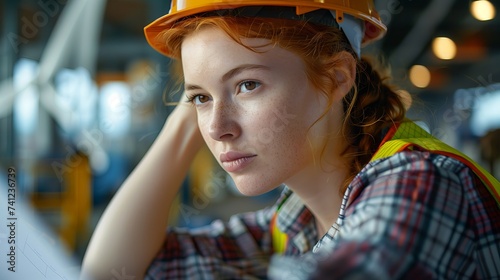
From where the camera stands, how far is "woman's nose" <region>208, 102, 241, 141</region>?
0.69m

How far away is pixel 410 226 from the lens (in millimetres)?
475

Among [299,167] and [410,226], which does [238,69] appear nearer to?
[299,167]

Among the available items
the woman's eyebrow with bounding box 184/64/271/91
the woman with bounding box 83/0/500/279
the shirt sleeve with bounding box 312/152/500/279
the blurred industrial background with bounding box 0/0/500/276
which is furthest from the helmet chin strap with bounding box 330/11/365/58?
the blurred industrial background with bounding box 0/0/500/276

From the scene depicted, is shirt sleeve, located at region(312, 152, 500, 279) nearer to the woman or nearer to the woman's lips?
the woman

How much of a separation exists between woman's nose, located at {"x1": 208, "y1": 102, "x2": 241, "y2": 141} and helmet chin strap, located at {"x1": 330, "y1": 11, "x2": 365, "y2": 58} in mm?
187

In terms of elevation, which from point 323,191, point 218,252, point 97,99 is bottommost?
point 97,99

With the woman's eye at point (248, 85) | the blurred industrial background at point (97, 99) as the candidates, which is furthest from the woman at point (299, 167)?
the blurred industrial background at point (97, 99)

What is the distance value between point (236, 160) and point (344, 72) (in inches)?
7.7

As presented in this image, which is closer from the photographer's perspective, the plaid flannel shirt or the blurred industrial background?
the plaid flannel shirt

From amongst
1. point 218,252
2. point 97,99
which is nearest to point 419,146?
point 218,252

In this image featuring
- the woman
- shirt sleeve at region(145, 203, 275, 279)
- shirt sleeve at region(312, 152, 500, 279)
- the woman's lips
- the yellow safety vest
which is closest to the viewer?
shirt sleeve at region(312, 152, 500, 279)

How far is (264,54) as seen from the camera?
2.30 feet

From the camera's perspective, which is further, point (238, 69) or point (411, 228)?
point (238, 69)

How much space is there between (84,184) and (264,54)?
3151 mm
